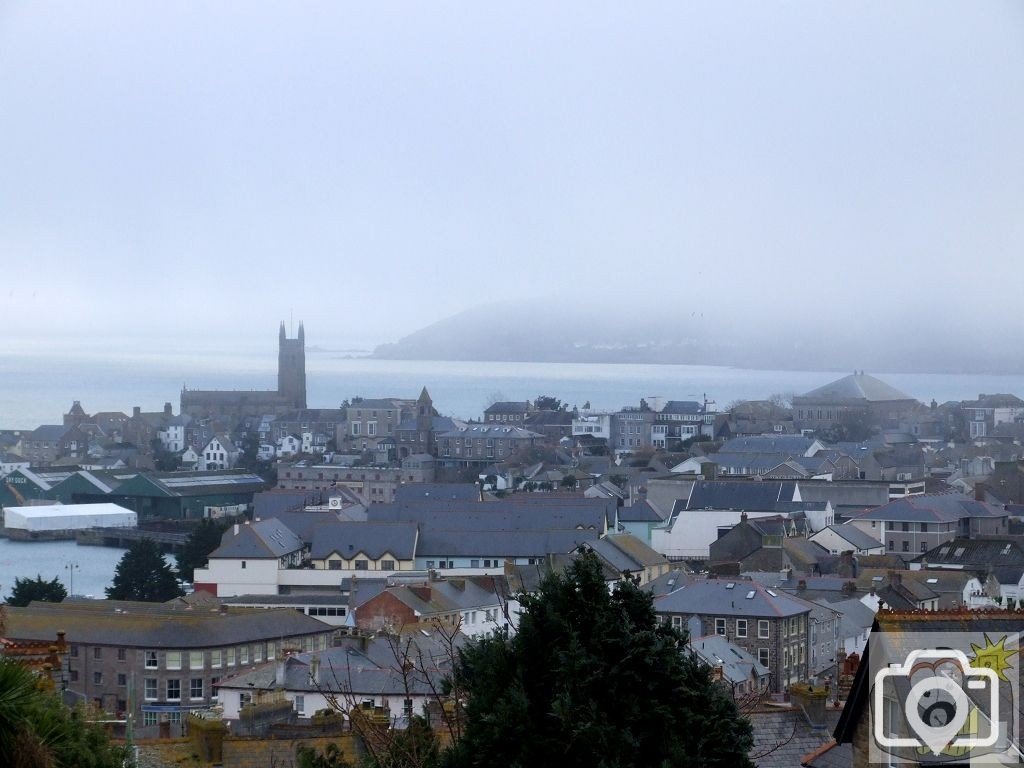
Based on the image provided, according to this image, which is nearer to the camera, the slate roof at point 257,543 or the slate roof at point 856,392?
the slate roof at point 257,543

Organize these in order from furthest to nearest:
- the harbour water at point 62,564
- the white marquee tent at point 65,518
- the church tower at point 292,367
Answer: the church tower at point 292,367 → the white marquee tent at point 65,518 → the harbour water at point 62,564

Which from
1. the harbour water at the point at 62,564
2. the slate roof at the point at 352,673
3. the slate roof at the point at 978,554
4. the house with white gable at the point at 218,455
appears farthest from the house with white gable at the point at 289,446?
the slate roof at the point at 352,673

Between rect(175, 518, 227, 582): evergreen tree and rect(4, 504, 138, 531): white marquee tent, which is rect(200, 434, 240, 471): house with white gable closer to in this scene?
rect(4, 504, 138, 531): white marquee tent

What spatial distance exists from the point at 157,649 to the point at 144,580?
7630mm

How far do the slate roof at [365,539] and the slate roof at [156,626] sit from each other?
21.3 feet

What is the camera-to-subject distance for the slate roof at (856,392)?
67.2m

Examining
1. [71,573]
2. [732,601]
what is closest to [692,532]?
[732,601]

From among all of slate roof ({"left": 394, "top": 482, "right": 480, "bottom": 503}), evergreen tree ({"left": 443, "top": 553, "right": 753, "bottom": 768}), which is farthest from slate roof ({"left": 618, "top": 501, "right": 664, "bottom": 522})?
evergreen tree ({"left": 443, "top": 553, "right": 753, "bottom": 768})

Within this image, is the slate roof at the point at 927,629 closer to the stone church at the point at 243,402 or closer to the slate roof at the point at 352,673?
the slate roof at the point at 352,673

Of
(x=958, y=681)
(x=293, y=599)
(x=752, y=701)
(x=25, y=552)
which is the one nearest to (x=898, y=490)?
(x=293, y=599)

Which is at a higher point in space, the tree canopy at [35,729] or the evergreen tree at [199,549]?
the tree canopy at [35,729]

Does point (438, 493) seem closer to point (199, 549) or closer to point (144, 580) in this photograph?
point (199, 549)

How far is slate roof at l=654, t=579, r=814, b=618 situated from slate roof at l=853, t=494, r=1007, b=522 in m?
8.57

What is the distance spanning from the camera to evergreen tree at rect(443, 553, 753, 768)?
377 centimetres
